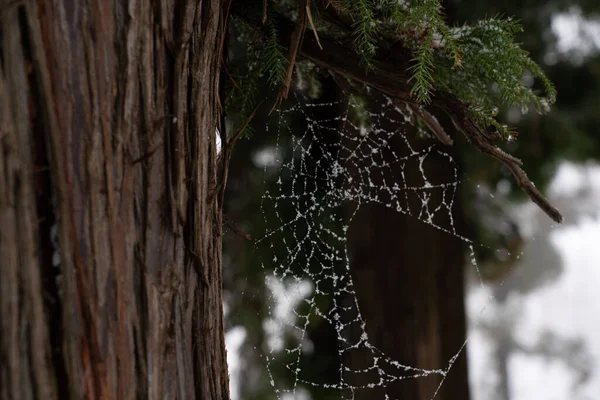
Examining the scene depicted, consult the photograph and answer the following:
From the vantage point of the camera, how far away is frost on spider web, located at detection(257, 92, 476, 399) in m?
1.70

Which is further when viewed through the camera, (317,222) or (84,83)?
(317,222)

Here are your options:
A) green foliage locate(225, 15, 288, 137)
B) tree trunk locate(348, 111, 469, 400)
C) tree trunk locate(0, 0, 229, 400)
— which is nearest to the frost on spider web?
tree trunk locate(348, 111, 469, 400)

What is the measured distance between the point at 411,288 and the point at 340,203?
361 millimetres

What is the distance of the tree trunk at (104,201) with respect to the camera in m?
0.58

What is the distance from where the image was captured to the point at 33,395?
22.9 inches

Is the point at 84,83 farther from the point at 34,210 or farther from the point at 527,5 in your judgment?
the point at 527,5

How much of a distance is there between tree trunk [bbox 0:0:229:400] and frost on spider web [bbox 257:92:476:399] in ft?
2.95

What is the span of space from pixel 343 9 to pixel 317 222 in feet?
3.51

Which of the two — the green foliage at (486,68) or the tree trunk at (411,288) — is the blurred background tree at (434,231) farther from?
the green foliage at (486,68)

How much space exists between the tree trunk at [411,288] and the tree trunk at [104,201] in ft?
3.77


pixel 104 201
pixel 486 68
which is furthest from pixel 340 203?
pixel 104 201

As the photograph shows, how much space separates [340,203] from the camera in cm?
191

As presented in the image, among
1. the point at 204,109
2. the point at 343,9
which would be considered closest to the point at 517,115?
the point at 343,9

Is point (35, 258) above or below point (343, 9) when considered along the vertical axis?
below
